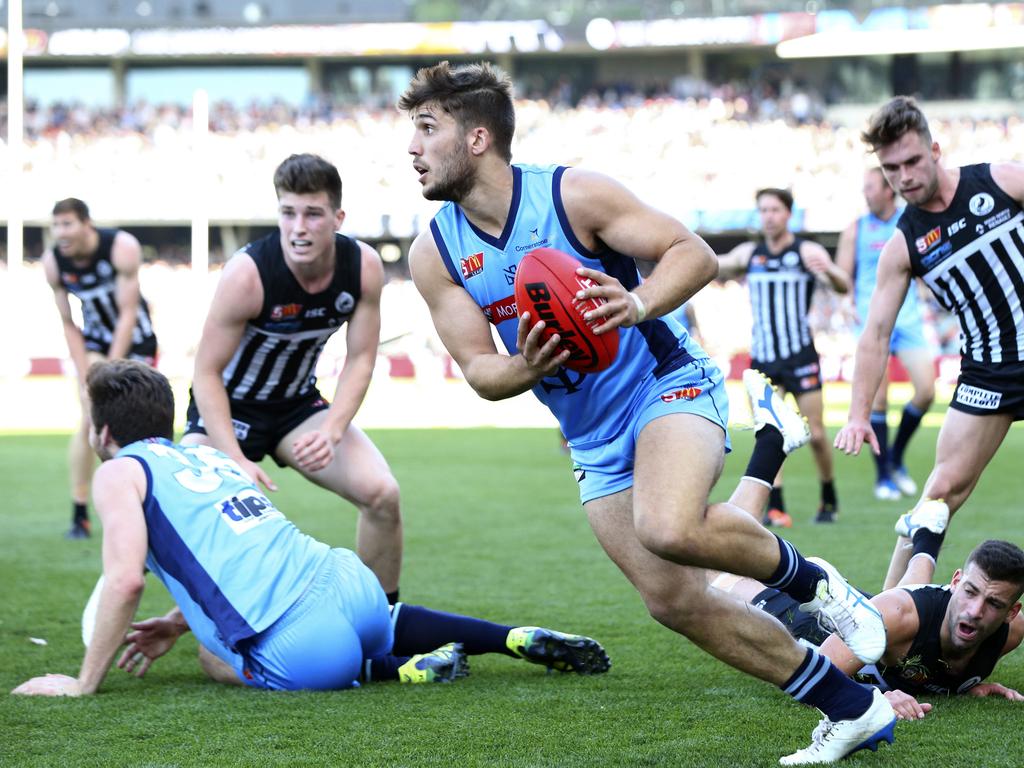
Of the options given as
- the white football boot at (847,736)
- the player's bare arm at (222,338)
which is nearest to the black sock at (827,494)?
the player's bare arm at (222,338)

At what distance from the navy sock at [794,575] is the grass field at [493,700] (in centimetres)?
48

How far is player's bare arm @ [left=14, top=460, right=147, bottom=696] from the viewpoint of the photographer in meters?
4.59

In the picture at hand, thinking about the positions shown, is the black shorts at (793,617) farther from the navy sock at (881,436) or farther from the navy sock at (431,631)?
the navy sock at (881,436)

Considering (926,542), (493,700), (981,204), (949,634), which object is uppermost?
(981,204)

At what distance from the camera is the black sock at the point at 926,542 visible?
5.24 meters

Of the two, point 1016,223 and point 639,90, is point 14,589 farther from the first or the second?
point 639,90

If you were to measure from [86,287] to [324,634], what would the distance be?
5.36 meters

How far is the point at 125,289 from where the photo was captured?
9164 millimetres

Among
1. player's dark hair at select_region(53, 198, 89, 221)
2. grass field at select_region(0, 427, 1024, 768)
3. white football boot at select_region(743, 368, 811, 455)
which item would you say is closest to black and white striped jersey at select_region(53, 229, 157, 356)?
player's dark hair at select_region(53, 198, 89, 221)

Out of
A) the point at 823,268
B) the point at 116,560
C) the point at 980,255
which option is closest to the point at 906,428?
the point at 823,268

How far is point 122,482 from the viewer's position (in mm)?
4695

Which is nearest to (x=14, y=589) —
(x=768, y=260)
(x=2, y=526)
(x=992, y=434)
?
(x=2, y=526)

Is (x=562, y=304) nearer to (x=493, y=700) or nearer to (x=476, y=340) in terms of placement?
(x=476, y=340)

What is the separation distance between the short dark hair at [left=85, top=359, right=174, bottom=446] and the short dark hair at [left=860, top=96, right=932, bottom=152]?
2929 mm
